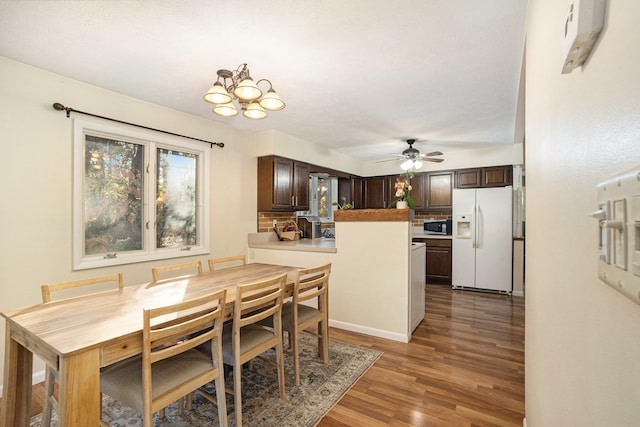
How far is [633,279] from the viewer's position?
1.14 feet

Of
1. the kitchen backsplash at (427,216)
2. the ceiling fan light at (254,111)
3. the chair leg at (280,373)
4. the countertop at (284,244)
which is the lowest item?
the chair leg at (280,373)

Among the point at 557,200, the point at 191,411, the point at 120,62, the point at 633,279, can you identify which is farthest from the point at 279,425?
the point at 120,62

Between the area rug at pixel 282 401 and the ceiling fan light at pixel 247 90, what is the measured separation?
6.81 ft

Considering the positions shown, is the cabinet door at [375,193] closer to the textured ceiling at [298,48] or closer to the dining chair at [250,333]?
the textured ceiling at [298,48]

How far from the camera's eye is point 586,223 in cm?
57

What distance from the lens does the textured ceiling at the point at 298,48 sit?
177cm

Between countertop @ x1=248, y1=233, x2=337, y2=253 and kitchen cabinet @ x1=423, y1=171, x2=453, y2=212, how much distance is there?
2.54 m

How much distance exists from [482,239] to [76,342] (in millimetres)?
5259

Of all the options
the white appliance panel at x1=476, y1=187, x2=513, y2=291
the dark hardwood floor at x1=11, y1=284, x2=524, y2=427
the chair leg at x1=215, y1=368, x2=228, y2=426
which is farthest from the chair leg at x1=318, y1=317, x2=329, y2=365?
the white appliance panel at x1=476, y1=187, x2=513, y2=291

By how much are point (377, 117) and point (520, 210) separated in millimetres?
2973

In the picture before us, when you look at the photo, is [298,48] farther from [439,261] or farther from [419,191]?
[439,261]

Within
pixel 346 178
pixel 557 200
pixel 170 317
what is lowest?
pixel 170 317

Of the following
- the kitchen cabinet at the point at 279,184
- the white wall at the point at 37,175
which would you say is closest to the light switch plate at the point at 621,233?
the white wall at the point at 37,175

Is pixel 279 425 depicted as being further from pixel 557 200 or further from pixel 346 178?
pixel 346 178
